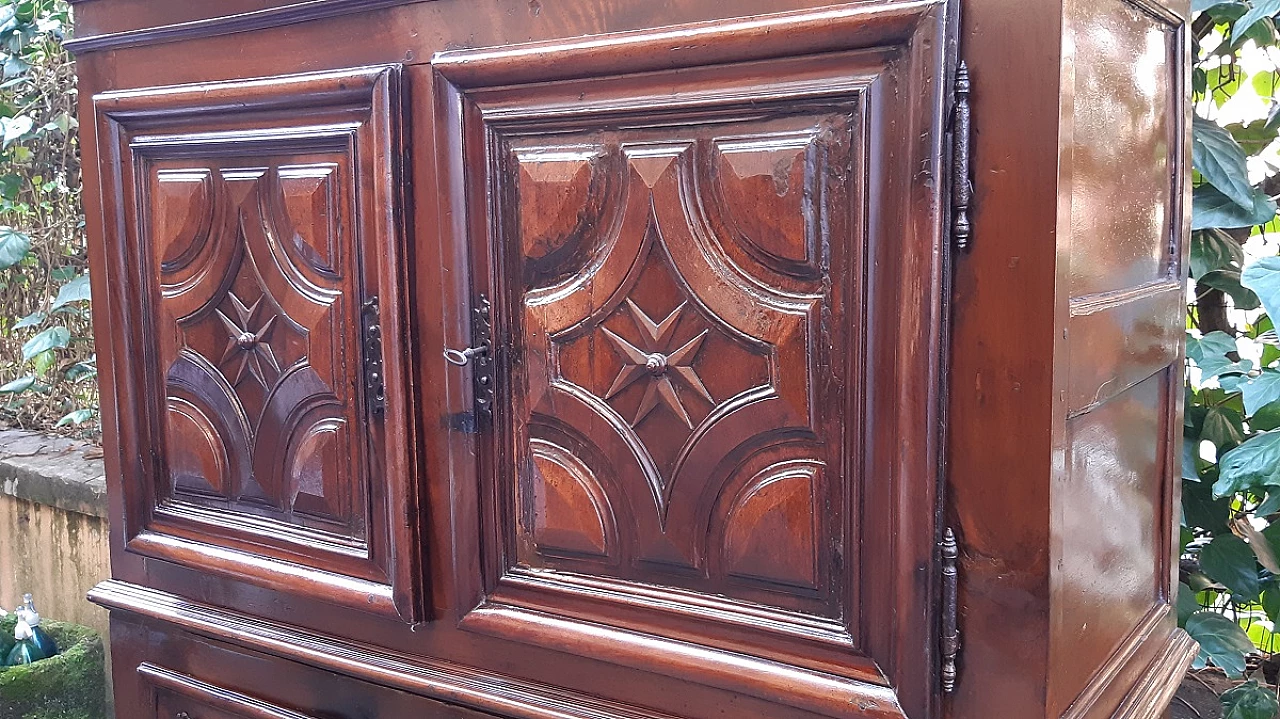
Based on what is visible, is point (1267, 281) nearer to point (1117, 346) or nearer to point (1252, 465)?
point (1252, 465)

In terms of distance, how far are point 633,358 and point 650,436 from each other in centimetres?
9

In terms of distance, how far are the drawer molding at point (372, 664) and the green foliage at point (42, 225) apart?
4.82 feet

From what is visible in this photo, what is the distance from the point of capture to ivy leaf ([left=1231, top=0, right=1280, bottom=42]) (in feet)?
5.27

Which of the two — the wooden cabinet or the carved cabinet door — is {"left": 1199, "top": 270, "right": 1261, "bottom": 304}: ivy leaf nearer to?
the wooden cabinet

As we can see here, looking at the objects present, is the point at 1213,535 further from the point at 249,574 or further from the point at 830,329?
the point at 249,574

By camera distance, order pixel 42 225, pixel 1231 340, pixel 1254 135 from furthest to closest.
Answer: pixel 42 225, pixel 1254 135, pixel 1231 340

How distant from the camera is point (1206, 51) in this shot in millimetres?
2029

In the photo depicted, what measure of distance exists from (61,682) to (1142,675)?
230 centimetres

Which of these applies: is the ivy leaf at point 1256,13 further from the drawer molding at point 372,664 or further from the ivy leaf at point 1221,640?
the drawer molding at point 372,664

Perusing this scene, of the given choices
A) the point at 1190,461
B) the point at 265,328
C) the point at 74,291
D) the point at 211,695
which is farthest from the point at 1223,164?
the point at 74,291

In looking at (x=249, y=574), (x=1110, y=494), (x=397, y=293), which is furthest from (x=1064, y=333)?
(x=249, y=574)

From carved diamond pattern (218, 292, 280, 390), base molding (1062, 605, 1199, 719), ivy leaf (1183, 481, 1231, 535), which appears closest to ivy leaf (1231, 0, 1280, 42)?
ivy leaf (1183, 481, 1231, 535)

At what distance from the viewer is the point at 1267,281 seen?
4.78 feet

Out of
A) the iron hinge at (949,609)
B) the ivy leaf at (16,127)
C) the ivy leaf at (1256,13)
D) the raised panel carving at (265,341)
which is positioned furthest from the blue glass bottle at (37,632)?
the ivy leaf at (1256,13)
